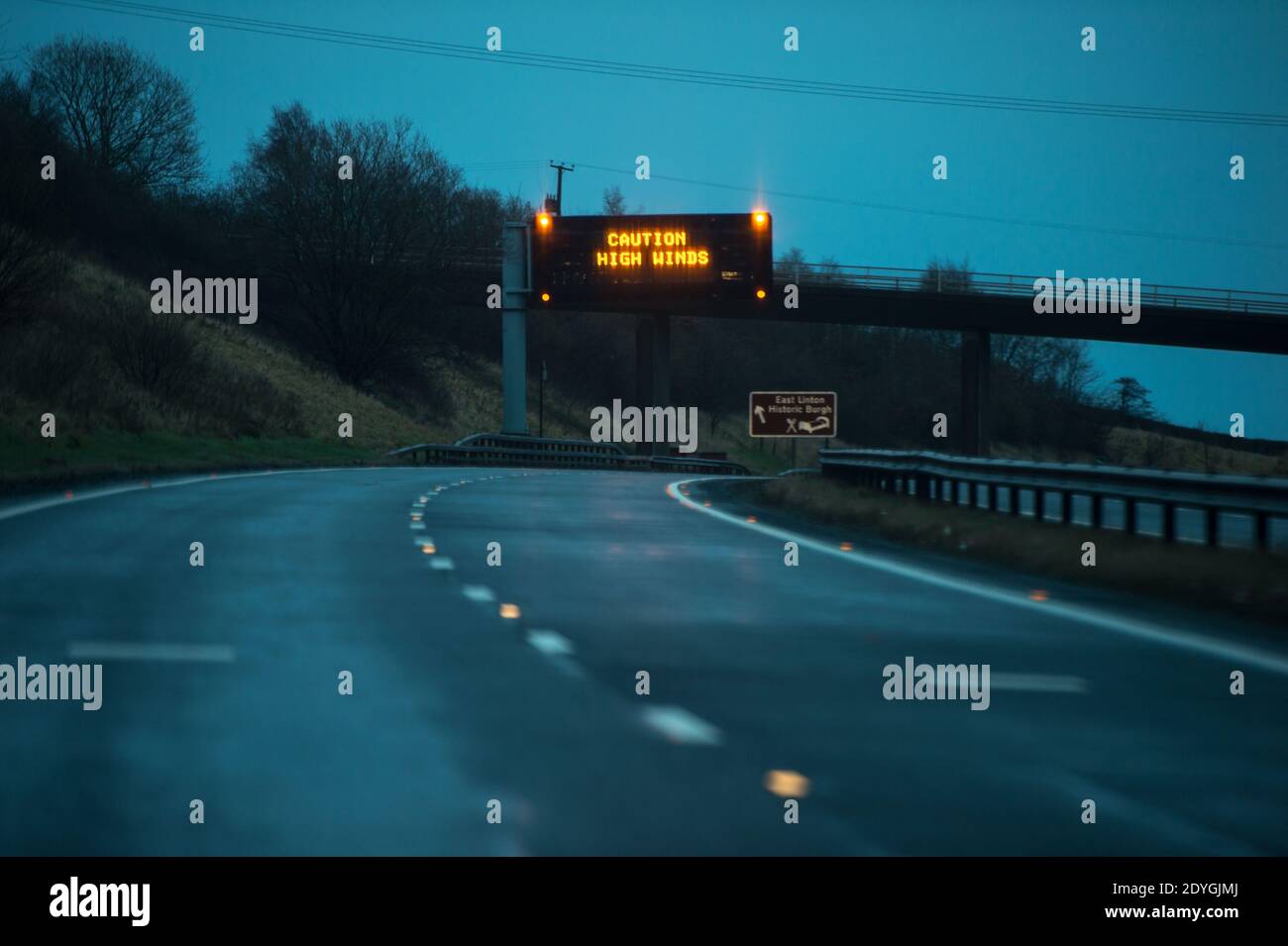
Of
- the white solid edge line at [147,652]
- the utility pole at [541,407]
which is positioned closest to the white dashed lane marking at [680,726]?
the white solid edge line at [147,652]

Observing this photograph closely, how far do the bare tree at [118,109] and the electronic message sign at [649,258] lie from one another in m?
28.6

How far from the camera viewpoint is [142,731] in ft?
23.6

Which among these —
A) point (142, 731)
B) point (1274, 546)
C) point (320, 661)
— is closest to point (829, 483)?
point (1274, 546)

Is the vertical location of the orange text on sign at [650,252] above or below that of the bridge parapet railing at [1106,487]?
above

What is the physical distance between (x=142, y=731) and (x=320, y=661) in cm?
209

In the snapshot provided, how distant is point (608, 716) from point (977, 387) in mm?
70073

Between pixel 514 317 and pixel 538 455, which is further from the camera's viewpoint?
pixel 514 317

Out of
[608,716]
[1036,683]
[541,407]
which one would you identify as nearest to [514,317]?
[541,407]

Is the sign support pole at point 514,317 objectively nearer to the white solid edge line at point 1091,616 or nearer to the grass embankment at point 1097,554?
the grass embankment at point 1097,554

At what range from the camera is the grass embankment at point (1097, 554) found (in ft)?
43.8

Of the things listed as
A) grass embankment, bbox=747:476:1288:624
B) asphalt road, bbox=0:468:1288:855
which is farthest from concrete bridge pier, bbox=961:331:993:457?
asphalt road, bbox=0:468:1288:855

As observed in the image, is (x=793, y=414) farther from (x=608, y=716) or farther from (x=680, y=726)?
(x=680, y=726)

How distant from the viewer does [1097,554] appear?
16531 mm
